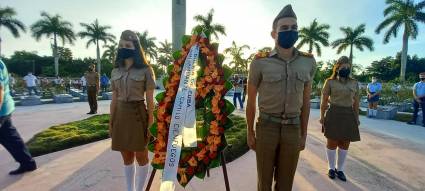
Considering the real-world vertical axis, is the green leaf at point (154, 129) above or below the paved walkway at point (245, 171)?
above

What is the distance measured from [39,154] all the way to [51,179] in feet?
5.36

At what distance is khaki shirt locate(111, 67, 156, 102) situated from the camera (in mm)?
3713

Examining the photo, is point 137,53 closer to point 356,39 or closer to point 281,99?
point 281,99

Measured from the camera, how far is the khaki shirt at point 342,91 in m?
4.98

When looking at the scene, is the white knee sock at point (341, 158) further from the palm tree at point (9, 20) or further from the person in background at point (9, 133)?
the palm tree at point (9, 20)

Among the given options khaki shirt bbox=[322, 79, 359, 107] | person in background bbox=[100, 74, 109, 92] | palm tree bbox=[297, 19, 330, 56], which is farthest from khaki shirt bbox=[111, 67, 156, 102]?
palm tree bbox=[297, 19, 330, 56]

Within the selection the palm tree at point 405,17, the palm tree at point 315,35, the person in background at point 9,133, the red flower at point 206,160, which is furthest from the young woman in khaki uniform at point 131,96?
the palm tree at point 315,35

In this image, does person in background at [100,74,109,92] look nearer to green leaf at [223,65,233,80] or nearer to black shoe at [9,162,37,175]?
black shoe at [9,162,37,175]

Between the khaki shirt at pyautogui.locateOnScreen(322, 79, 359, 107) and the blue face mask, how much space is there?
2.31 metres

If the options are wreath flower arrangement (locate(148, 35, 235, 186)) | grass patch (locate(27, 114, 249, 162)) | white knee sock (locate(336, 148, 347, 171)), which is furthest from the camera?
grass patch (locate(27, 114, 249, 162))

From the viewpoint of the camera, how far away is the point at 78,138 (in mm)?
7363

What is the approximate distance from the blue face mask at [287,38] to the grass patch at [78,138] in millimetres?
2769

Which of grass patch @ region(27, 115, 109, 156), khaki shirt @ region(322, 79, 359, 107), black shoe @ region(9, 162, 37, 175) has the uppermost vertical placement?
khaki shirt @ region(322, 79, 359, 107)

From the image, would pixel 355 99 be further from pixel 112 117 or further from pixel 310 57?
pixel 112 117
